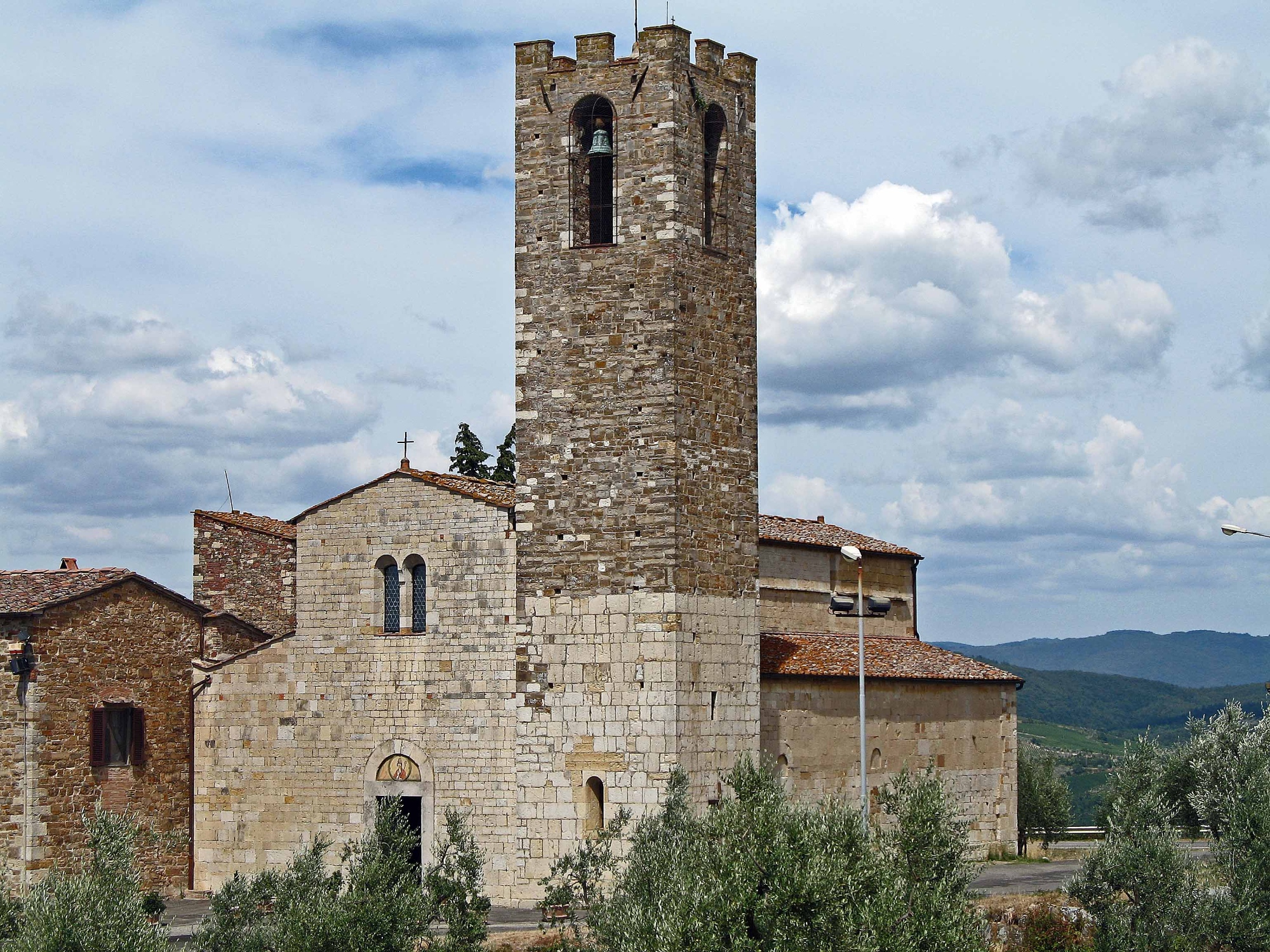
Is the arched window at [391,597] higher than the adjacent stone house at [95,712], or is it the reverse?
Answer: the arched window at [391,597]

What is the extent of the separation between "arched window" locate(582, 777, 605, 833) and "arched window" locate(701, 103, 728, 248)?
10406mm

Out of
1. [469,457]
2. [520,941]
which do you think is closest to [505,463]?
[469,457]

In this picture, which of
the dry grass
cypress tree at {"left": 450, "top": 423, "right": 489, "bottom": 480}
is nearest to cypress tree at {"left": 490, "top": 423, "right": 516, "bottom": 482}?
cypress tree at {"left": 450, "top": 423, "right": 489, "bottom": 480}

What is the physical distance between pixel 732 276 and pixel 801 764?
9739 millimetres

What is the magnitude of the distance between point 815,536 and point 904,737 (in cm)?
527

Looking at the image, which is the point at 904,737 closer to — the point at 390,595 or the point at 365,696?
the point at 390,595

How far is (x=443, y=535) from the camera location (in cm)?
3438

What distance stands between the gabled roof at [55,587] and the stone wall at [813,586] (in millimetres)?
12083

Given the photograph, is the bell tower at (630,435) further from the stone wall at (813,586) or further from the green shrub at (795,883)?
the green shrub at (795,883)

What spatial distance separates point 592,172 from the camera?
34125 millimetres

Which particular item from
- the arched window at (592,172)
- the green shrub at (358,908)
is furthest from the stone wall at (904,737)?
the green shrub at (358,908)

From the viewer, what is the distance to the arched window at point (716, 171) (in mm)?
34281

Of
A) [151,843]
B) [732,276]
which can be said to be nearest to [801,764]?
[732,276]

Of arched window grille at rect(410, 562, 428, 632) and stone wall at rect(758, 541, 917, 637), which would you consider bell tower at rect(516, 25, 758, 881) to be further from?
stone wall at rect(758, 541, 917, 637)
